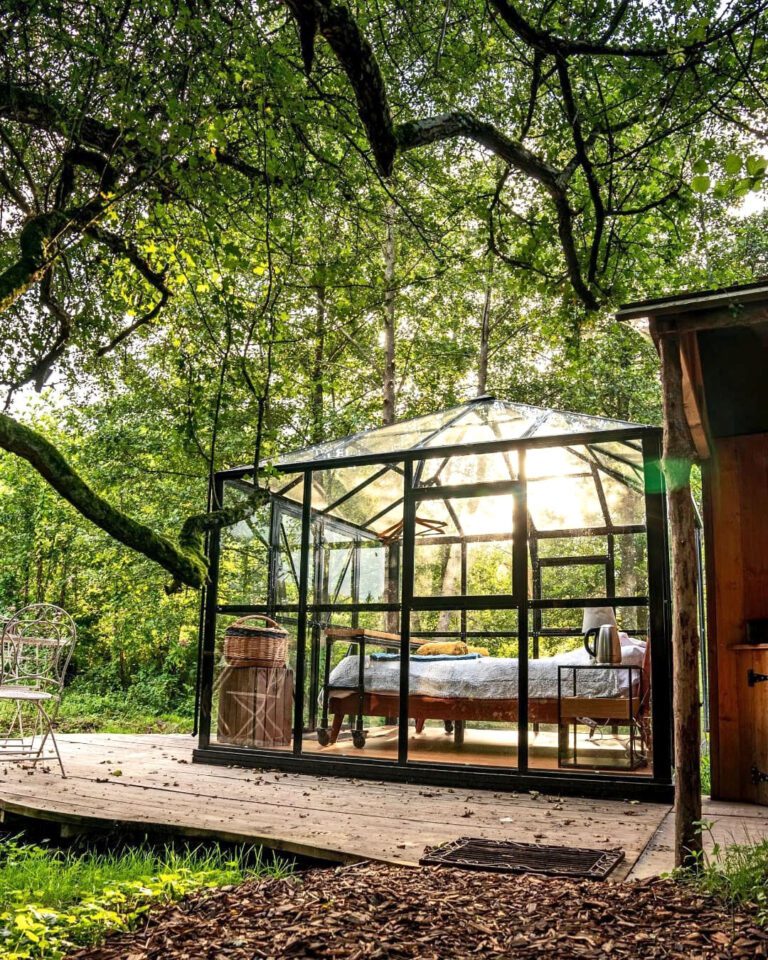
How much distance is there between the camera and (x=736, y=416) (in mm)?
5660

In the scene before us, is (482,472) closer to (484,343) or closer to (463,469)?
(463,469)

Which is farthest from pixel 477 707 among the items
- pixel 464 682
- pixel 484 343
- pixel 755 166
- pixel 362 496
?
pixel 484 343

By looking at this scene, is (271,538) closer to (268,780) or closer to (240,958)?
(268,780)

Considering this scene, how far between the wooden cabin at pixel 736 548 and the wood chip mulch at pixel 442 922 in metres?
2.60

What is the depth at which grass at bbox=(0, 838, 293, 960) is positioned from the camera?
2.84 m

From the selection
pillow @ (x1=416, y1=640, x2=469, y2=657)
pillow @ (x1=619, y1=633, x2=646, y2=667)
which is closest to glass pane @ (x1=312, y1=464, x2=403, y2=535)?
pillow @ (x1=416, y1=640, x2=469, y2=657)

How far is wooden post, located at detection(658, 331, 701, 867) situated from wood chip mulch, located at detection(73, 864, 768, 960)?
37 cm

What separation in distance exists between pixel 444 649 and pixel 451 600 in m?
1.54

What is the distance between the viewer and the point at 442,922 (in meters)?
2.77

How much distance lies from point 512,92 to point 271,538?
4.45 meters

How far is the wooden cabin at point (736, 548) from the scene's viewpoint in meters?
5.09

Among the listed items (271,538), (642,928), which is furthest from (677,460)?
(271,538)

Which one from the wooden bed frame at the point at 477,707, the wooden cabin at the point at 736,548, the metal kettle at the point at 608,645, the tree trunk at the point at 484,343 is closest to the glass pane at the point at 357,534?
the wooden bed frame at the point at 477,707

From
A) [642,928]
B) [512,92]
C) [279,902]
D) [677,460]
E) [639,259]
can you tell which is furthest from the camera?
[512,92]
